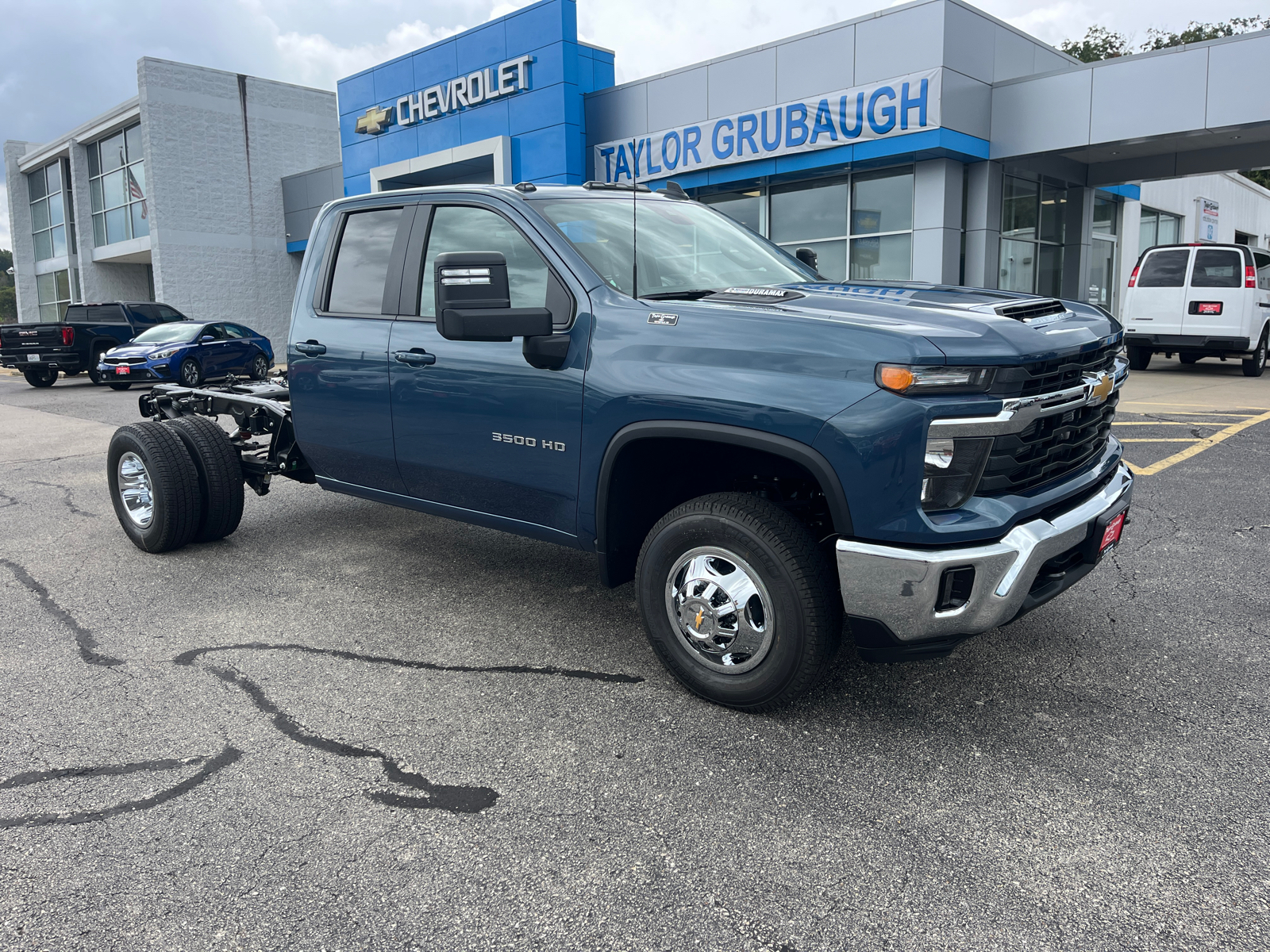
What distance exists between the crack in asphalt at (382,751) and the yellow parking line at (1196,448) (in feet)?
15.3

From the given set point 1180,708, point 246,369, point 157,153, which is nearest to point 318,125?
point 157,153

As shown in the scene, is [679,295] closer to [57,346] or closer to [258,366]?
[258,366]

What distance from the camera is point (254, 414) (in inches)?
225

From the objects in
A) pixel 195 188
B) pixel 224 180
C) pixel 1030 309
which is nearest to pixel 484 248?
pixel 1030 309

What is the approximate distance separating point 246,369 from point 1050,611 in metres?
18.7

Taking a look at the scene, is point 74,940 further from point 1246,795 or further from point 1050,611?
point 1050,611

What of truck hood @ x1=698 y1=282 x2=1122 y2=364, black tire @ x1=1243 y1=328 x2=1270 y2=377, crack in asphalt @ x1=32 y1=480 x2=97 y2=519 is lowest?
crack in asphalt @ x1=32 y1=480 x2=97 y2=519

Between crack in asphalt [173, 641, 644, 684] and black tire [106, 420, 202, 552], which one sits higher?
black tire [106, 420, 202, 552]

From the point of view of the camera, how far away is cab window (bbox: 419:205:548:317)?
3.85 metres

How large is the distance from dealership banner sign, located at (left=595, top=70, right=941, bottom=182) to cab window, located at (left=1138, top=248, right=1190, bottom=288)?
4.24 meters

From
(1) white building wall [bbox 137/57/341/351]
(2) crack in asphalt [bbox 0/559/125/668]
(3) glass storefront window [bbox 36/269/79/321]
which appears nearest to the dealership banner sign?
(2) crack in asphalt [bbox 0/559/125/668]

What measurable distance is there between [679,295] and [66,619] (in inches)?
127

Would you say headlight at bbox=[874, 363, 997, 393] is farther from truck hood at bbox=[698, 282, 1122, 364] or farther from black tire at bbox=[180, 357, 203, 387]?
black tire at bbox=[180, 357, 203, 387]

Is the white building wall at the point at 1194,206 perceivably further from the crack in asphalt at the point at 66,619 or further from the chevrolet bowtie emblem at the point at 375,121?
the crack in asphalt at the point at 66,619
